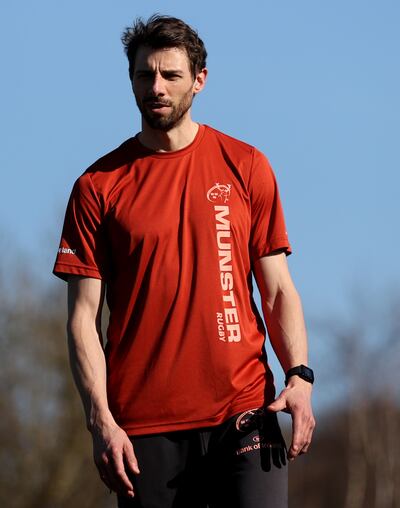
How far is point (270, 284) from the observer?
7.09 m

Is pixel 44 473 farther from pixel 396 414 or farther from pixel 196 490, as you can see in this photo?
pixel 196 490

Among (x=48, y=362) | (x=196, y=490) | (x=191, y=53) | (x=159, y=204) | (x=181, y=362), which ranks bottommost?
(x=48, y=362)

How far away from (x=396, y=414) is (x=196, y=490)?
180 ft

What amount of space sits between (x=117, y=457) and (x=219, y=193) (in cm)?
131

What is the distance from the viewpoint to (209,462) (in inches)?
267

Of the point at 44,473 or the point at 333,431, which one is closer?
the point at 44,473

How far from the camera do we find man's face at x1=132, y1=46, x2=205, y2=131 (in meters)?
7.04

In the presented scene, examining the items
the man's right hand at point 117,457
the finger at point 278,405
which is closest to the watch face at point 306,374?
the finger at point 278,405

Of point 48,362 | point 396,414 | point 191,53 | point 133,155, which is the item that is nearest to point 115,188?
point 133,155

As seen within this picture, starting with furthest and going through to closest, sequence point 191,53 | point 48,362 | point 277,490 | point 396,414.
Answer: point 396,414, point 48,362, point 191,53, point 277,490

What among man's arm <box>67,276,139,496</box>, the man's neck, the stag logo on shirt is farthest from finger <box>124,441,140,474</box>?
the man's neck

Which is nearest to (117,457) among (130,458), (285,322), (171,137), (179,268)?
(130,458)

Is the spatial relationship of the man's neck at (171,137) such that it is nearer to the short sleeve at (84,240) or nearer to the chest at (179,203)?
the chest at (179,203)

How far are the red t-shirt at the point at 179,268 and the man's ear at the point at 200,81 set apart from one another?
0.22 metres
